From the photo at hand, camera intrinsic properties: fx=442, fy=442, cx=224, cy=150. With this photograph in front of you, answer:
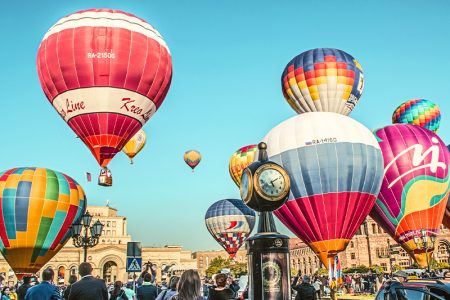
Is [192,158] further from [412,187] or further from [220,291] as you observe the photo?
[220,291]

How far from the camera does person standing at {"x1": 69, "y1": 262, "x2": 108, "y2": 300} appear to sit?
6.05 metres

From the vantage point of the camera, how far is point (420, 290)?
774cm

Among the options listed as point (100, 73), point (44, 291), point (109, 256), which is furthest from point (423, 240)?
point (109, 256)

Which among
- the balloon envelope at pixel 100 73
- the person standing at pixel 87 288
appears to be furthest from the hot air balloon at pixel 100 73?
the person standing at pixel 87 288

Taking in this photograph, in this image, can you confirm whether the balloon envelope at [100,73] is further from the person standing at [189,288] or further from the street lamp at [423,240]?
the person standing at [189,288]

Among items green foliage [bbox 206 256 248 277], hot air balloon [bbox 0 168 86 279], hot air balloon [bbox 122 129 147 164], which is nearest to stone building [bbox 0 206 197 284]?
green foliage [bbox 206 256 248 277]

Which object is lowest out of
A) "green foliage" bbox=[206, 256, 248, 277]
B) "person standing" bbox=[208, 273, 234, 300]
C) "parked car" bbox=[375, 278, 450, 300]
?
"green foliage" bbox=[206, 256, 248, 277]

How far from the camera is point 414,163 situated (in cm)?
2200

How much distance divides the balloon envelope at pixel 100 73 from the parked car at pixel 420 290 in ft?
47.9

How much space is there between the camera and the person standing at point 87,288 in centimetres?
605

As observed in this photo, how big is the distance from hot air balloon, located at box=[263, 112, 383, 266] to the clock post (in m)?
7.78

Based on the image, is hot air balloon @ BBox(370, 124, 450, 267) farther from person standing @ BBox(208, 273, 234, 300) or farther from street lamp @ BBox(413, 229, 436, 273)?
person standing @ BBox(208, 273, 234, 300)

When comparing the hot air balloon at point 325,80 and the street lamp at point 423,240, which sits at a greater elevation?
the hot air balloon at point 325,80

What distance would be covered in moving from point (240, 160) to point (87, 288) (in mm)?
36426
